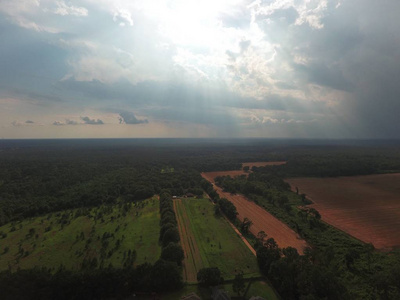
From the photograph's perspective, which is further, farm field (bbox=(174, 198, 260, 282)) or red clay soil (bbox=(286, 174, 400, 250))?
red clay soil (bbox=(286, 174, 400, 250))

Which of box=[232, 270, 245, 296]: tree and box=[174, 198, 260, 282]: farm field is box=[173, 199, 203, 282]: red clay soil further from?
box=[232, 270, 245, 296]: tree

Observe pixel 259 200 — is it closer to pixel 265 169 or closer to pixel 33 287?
pixel 265 169

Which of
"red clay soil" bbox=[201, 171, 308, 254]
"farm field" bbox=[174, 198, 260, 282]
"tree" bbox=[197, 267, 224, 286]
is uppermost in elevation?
"tree" bbox=[197, 267, 224, 286]

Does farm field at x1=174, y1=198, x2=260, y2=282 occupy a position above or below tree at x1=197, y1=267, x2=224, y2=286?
below

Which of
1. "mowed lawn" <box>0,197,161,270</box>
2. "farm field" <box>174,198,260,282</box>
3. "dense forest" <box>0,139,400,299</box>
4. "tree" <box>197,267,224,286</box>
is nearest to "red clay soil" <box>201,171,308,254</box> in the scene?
"dense forest" <box>0,139,400,299</box>

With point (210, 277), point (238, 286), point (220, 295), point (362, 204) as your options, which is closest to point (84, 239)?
point (210, 277)

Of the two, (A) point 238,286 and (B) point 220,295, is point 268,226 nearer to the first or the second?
(A) point 238,286

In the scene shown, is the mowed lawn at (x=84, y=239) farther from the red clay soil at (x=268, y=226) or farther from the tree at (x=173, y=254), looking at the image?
the red clay soil at (x=268, y=226)
